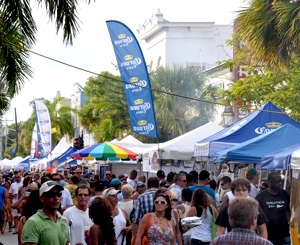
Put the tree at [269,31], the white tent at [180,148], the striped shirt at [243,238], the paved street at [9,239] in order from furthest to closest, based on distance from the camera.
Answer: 1. the white tent at [180,148]
2. the paved street at [9,239]
3. the tree at [269,31]
4. the striped shirt at [243,238]

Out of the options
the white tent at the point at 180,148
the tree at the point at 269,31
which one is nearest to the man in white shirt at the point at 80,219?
the tree at the point at 269,31

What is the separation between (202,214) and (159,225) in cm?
228

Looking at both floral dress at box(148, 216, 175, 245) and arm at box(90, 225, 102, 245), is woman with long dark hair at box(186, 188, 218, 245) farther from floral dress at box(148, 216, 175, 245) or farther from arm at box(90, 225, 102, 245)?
arm at box(90, 225, 102, 245)

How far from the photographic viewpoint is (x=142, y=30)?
82438mm

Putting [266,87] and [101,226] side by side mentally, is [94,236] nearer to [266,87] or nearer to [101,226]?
[101,226]

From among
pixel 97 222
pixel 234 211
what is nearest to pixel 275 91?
pixel 97 222

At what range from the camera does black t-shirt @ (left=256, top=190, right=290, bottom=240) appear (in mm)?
11711

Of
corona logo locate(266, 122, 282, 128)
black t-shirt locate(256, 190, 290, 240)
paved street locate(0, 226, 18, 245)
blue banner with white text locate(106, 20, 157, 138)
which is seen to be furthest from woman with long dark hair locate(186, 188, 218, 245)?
paved street locate(0, 226, 18, 245)

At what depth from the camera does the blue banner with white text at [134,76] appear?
888 inches

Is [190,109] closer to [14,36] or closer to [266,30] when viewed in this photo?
[266,30]

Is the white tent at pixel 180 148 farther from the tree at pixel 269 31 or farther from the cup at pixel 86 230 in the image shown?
the cup at pixel 86 230

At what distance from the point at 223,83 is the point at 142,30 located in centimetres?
3085

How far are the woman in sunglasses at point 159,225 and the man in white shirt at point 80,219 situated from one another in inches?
43.5

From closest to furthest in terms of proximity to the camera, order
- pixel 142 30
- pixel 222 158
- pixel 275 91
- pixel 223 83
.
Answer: pixel 222 158
pixel 275 91
pixel 223 83
pixel 142 30
